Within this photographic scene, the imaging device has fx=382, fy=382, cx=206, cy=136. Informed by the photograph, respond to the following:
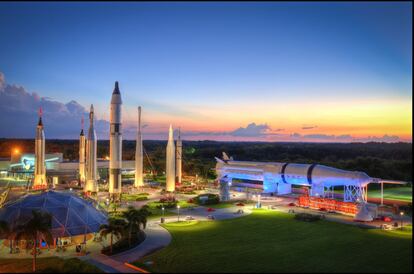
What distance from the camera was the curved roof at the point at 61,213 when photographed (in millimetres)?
31772

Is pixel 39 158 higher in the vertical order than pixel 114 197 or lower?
higher

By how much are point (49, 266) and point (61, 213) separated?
288 inches

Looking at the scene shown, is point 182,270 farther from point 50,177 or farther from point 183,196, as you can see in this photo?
point 50,177

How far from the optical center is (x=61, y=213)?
32.9 metres

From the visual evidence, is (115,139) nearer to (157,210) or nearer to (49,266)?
(157,210)

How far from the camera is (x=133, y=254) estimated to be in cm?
2866

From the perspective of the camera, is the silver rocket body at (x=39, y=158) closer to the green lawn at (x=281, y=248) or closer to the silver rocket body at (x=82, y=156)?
the silver rocket body at (x=82, y=156)

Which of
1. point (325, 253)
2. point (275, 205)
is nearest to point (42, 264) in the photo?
point (325, 253)

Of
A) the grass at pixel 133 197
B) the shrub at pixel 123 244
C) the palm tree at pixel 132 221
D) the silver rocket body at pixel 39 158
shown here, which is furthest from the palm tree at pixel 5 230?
the silver rocket body at pixel 39 158

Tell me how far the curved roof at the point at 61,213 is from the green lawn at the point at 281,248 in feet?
24.5

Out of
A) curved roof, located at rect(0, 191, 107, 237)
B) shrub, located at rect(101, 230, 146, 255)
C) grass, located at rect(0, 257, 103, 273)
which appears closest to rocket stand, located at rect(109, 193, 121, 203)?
curved roof, located at rect(0, 191, 107, 237)

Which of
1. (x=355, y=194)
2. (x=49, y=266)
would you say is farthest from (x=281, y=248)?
(x=355, y=194)

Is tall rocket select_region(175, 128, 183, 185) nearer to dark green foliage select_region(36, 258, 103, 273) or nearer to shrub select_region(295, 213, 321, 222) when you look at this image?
shrub select_region(295, 213, 321, 222)

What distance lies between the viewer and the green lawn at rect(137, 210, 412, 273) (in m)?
25.4
